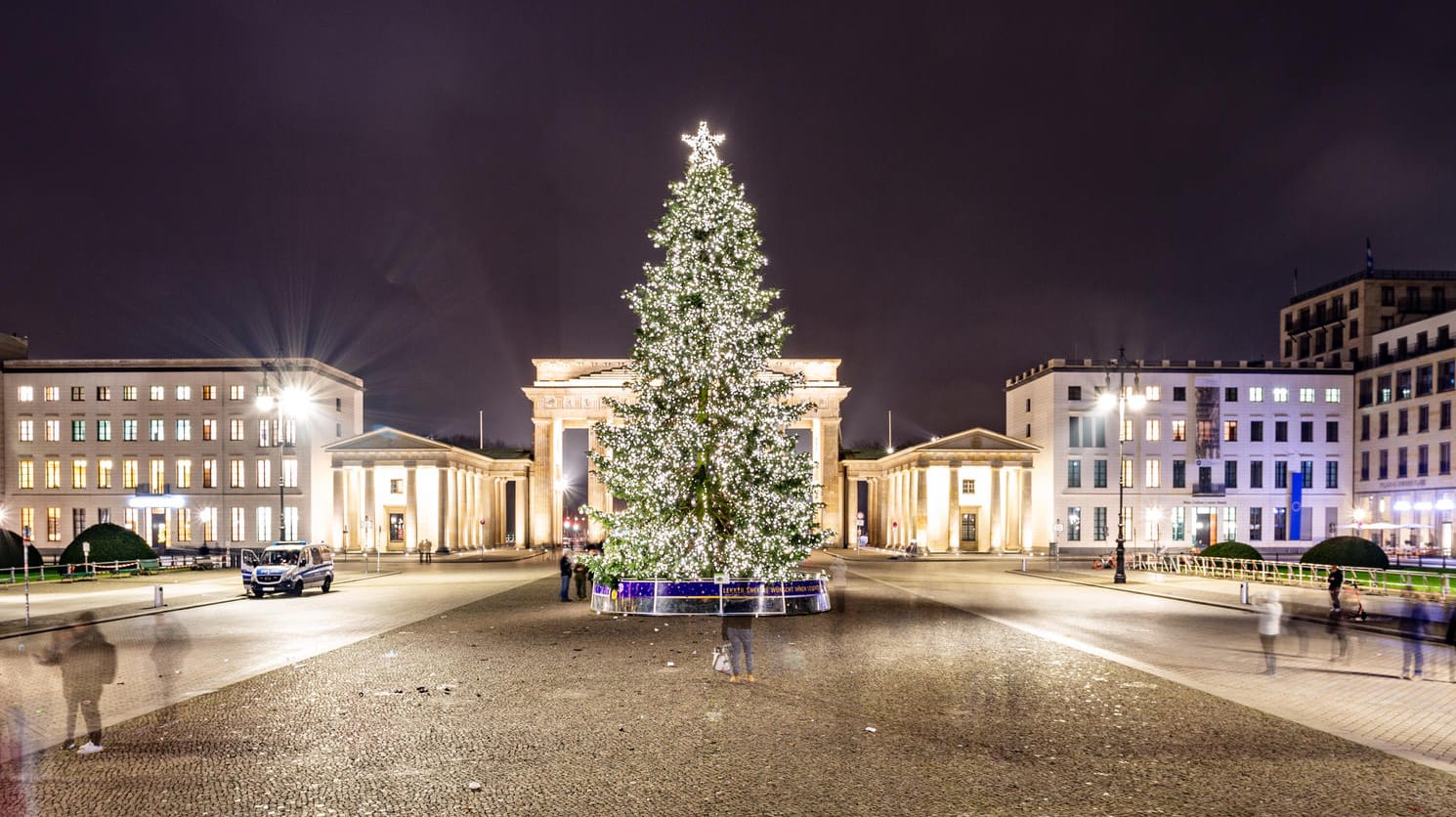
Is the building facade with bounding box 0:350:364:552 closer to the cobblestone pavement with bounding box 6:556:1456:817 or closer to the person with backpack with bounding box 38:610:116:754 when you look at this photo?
the person with backpack with bounding box 38:610:116:754

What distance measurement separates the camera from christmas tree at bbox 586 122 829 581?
25.8m

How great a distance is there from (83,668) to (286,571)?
665 inches

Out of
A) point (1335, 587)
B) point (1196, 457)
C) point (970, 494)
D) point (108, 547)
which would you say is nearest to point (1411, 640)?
point (1335, 587)

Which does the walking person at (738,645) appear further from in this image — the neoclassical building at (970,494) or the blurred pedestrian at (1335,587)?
the neoclassical building at (970,494)

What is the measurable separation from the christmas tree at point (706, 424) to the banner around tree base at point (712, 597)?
0.86 metres

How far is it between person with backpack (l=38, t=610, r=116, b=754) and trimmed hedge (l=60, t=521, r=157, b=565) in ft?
83.5

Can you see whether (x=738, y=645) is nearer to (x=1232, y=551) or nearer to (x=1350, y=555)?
(x=1232, y=551)

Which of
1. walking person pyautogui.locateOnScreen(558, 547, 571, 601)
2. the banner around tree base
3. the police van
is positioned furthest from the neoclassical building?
the banner around tree base

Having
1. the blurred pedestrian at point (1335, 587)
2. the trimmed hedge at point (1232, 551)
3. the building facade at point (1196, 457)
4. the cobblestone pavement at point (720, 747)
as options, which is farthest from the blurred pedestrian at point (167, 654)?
the building facade at point (1196, 457)

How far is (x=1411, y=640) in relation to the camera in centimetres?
1961

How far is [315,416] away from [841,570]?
Result: 54662 mm

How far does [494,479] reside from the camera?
291 feet

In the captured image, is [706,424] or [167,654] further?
[706,424]

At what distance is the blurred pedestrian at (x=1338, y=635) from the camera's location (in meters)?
18.1
